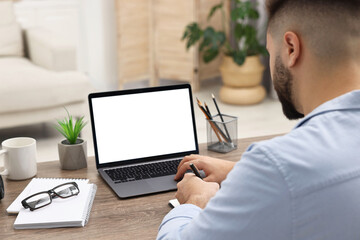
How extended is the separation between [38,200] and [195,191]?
0.39 metres

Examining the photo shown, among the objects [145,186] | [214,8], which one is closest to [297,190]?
[145,186]

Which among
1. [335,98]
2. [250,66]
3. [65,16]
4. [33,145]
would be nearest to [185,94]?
[33,145]

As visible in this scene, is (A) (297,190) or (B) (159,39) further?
(B) (159,39)

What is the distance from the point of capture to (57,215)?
1251 mm

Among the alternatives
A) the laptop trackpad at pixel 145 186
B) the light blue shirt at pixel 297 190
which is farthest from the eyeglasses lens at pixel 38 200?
the light blue shirt at pixel 297 190

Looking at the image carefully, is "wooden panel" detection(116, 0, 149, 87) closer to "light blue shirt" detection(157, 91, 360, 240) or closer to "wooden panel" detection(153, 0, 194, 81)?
"wooden panel" detection(153, 0, 194, 81)

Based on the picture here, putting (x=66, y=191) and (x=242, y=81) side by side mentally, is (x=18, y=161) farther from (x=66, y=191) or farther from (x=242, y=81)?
(x=242, y=81)

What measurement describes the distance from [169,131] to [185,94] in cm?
13

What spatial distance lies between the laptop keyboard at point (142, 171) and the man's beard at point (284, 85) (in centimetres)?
50

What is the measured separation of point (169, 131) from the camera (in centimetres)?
165

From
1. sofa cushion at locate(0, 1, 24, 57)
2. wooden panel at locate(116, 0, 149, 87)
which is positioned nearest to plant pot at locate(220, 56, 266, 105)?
wooden panel at locate(116, 0, 149, 87)

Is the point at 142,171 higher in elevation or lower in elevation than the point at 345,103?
lower

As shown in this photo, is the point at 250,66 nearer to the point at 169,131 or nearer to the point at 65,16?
the point at 65,16

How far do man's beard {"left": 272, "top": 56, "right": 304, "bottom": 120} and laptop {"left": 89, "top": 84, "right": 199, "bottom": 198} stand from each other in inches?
19.5
